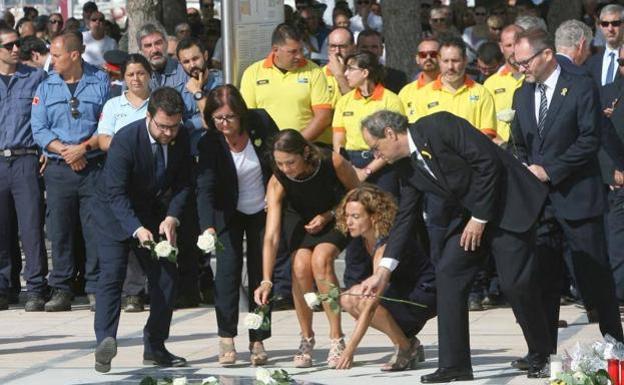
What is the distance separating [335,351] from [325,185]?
3.52 ft

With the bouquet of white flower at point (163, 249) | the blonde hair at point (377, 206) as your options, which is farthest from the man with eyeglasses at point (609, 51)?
the bouquet of white flower at point (163, 249)

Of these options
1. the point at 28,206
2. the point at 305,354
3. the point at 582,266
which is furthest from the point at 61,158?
the point at 582,266

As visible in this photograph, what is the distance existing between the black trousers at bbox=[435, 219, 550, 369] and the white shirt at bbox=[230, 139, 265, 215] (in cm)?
160

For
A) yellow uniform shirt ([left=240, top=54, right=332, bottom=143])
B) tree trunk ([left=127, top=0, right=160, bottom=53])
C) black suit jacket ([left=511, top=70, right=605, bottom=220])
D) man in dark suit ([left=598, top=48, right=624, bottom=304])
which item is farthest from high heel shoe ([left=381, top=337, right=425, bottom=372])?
tree trunk ([left=127, top=0, right=160, bottom=53])

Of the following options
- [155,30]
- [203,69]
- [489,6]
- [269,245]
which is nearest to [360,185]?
[269,245]

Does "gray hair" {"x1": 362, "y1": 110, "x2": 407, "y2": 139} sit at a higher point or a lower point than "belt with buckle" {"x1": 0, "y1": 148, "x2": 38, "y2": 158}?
higher

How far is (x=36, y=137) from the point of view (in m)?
12.9

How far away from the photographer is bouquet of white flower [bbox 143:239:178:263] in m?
9.59

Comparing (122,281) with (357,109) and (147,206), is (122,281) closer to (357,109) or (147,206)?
(147,206)

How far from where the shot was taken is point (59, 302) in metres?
13.1

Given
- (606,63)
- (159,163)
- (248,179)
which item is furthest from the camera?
(606,63)

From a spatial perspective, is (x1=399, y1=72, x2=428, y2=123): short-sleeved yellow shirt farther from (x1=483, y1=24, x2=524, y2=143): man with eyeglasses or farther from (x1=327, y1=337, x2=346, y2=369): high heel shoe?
(x1=327, y1=337, x2=346, y2=369): high heel shoe

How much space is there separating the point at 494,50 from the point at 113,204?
15.9ft

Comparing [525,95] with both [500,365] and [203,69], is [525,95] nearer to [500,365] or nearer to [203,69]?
[500,365]
